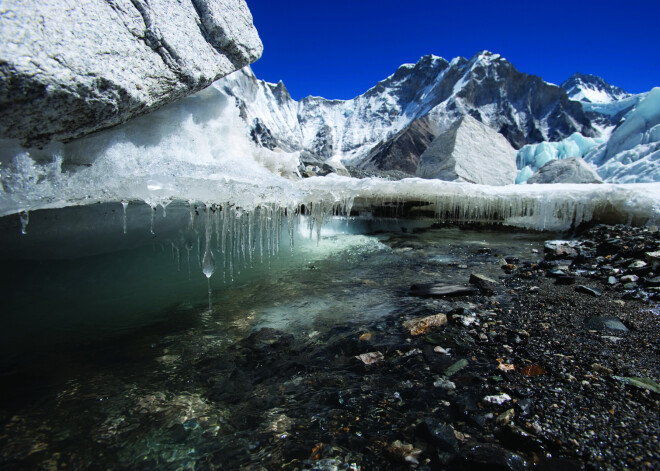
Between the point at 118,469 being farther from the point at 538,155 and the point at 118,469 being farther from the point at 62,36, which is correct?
the point at 538,155

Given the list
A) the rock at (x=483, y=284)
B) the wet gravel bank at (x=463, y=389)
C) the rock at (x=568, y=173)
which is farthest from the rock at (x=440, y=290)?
the rock at (x=568, y=173)

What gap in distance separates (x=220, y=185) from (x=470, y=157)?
641 inches

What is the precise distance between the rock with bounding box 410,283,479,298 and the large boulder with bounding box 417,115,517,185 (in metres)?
12.9

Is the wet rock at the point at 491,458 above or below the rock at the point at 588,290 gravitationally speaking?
below

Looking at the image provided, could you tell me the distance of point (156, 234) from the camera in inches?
200

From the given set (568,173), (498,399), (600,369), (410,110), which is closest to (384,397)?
(498,399)

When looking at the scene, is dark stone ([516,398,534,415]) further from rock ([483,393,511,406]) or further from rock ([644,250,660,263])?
rock ([644,250,660,263])

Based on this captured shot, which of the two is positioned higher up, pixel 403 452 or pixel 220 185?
pixel 220 185

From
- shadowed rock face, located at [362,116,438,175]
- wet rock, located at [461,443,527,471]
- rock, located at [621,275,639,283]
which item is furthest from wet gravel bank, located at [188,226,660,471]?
shadowed rock face, located at [362,116,438,175]

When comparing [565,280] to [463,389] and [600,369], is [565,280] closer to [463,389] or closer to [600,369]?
[600,369]

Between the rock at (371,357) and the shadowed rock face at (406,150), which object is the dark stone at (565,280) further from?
the shadowed rock face at (406,150)

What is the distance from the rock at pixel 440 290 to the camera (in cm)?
384

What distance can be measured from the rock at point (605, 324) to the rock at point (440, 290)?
4.00 ft

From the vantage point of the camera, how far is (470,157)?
1727 cm
